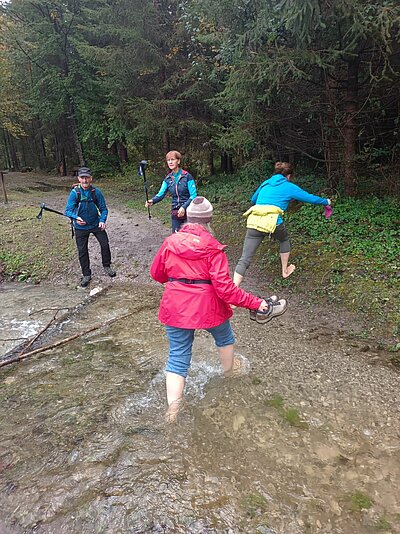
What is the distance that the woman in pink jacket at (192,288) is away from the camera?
323cm

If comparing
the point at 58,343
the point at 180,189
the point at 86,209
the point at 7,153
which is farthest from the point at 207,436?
the point at 7,153

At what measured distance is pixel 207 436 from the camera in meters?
3.36

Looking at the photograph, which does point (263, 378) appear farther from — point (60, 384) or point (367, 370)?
point (60, 384)

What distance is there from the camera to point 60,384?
423 centimetres

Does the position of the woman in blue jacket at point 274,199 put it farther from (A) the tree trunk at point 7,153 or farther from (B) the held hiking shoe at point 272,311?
(A) the tree trunk at point 7,153

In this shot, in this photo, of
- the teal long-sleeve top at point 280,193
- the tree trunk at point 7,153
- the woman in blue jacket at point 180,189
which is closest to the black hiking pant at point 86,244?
the woman in blue jacket at point 180,189

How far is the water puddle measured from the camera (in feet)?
8.67

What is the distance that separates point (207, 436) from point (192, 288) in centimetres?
133

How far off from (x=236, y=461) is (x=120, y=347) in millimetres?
2455

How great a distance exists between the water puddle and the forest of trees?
563 cm

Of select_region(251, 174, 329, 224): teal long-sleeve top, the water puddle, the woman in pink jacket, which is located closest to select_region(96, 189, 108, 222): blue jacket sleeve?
select_region(251, 174, 329, 224): teal long-sleeve top

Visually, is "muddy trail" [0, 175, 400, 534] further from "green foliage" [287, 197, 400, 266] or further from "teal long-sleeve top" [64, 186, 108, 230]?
"teal long-sleeve top" [64, 186, 108, 230]

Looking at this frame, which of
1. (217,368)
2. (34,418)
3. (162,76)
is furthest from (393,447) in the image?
(162,76)

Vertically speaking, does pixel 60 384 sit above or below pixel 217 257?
below
